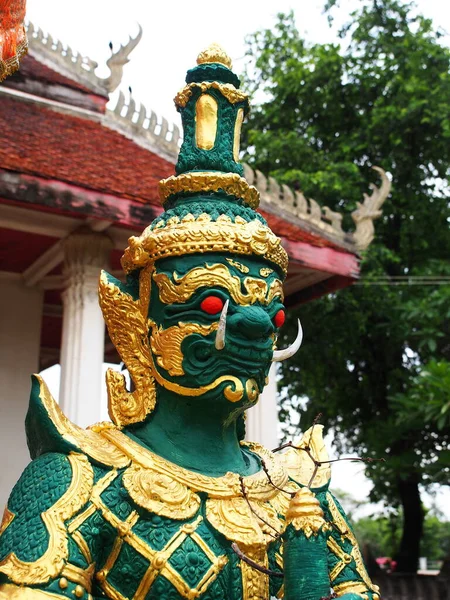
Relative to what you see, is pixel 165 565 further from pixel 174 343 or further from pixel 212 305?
pixel 212 305

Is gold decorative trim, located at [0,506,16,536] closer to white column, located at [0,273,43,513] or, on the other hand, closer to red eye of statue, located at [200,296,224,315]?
red eye of statue, located at [200,296,224,315]

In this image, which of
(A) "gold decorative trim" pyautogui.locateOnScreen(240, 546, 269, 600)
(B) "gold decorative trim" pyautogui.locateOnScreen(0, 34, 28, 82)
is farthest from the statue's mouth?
(B) "gold decorative trim" pyautogui.locateOnScreen(0, 34, 28, 82)

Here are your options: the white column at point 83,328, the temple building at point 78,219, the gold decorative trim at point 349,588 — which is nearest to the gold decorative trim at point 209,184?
the gold decorative trim at point 349,588

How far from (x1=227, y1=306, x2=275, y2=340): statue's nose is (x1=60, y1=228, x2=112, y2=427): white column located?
346 centimetres

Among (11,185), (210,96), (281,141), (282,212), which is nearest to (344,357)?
(281,141)

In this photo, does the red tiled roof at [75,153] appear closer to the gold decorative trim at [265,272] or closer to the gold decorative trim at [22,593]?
the gold decorative trim at [265,272]

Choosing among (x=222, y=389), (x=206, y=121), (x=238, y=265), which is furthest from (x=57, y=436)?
(x=206, y=121)

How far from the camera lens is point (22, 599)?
1960 millimetres

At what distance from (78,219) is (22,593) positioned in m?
4.23

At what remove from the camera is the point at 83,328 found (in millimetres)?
5957

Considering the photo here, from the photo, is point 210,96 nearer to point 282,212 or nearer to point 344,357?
point 282,212

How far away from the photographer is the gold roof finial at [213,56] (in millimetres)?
2814

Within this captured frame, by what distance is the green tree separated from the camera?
A: 10.9m

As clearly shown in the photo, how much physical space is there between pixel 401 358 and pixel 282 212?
545 centimetres
